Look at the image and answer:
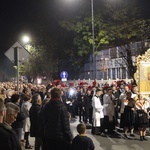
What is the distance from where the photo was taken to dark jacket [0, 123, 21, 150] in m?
3.81

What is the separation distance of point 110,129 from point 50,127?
28.6ft

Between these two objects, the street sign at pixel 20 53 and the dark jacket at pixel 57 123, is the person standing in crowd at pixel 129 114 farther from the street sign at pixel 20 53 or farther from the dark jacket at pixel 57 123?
the dark jacket at pixel 57 123

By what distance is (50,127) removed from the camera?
6.73 metres

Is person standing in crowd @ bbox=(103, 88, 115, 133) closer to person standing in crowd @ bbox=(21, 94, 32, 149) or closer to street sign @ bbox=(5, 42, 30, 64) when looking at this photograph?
street sign @ bbox=(5, 42, 30, 64)

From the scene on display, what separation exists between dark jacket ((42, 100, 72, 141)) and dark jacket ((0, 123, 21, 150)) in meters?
2.79

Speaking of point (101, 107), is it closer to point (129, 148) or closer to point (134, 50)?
point (129, 148)

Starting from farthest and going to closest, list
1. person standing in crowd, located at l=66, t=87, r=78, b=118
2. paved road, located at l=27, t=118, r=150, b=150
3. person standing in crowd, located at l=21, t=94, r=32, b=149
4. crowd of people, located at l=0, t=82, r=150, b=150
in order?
person standing in crowd, located at l=66, t=87, r=78, b=118 < paved road, located at l=27, t=118, r=150, b=150 < person standing in crowd, located at l=21, t=94, r=32, b=149 < crowd of people, located at l=0, t=82, r=150, b=150

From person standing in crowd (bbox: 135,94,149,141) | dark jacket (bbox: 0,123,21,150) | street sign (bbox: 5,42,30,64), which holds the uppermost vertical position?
street sign (bbox: 5,42,30,64)

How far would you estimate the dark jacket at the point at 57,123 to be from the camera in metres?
6.64

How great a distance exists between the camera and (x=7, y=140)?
3.82 metres

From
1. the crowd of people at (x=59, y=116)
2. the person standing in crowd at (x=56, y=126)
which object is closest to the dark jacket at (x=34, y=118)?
the crowd of people at (x=59, y=116)

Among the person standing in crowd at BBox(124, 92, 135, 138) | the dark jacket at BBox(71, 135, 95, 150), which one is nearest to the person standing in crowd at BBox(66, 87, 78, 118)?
the person standing in crowd at BBox(124, 92, 135, 138)

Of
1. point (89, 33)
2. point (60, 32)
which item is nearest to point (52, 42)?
point (60, 32)

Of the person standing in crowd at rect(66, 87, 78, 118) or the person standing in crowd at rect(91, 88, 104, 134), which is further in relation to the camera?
the person standing in crowd at rect(66, 87, 78, 118)
